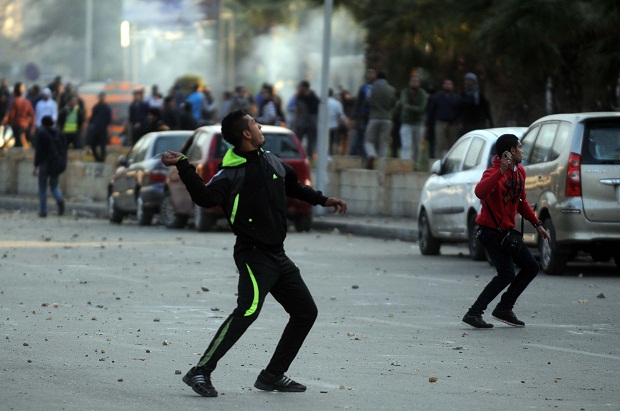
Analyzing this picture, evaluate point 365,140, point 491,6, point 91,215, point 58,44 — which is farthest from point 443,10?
point 58,44

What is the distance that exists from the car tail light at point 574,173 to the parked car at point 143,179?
33.9 feet

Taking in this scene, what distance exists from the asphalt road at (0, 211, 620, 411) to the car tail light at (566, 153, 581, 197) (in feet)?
3.00

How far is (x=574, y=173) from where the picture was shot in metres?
15.3

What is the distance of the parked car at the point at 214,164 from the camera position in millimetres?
22438

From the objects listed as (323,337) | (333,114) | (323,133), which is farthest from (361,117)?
(323,337)

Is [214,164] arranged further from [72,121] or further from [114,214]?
[72,121]

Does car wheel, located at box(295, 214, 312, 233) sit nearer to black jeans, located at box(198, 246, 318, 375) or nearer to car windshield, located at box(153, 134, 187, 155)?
car windshield, located at box(153, 134, 187, 155)

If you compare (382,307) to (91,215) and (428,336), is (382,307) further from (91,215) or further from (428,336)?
(91,215)

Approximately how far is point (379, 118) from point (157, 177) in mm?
5005

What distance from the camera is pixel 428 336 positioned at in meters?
10.9

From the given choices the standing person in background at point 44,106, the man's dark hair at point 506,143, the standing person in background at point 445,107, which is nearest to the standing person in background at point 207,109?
the standing person in background at point 44,106

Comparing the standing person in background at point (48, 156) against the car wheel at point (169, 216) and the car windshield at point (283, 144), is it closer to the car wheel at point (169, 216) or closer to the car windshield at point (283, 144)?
the car wheel at point (169, 216)

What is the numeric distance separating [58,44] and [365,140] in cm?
5493

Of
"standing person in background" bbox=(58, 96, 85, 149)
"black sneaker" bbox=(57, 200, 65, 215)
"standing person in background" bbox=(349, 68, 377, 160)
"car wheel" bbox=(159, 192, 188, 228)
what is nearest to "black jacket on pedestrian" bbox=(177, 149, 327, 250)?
"car wheel" bbox=(159, 192, 188, 228)
